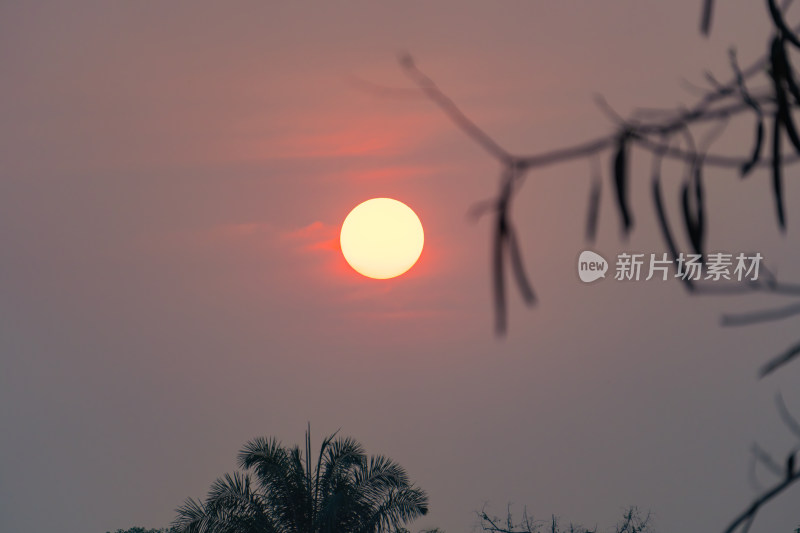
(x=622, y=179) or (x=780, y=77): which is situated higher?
(x=780, y=77)

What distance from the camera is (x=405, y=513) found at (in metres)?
22.1

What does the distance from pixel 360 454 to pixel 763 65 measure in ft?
68.3

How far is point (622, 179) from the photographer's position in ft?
7.77

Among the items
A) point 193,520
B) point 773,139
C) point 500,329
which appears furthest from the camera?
point 193,520

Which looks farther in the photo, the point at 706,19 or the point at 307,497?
the point at 307,497

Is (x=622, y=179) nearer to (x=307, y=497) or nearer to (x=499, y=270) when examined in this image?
(x=499, y=270)

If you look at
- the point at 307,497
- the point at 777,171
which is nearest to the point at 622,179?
the point at 777,171

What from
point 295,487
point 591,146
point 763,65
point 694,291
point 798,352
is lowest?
point 798,352

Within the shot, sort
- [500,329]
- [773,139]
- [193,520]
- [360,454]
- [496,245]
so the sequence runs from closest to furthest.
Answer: [500,329], [496,245], [773,139], [193,520], [360,454]

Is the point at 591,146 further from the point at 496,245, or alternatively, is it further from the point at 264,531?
the point at 264,531

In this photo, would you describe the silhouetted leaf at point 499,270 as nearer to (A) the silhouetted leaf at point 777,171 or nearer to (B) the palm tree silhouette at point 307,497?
(A) the silhouetted leaf at point 777,171

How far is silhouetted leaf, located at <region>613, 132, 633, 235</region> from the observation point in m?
2.25

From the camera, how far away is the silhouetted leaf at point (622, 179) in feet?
7.38

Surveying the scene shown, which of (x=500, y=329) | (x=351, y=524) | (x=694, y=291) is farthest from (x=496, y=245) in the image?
(x=351, y=524)
